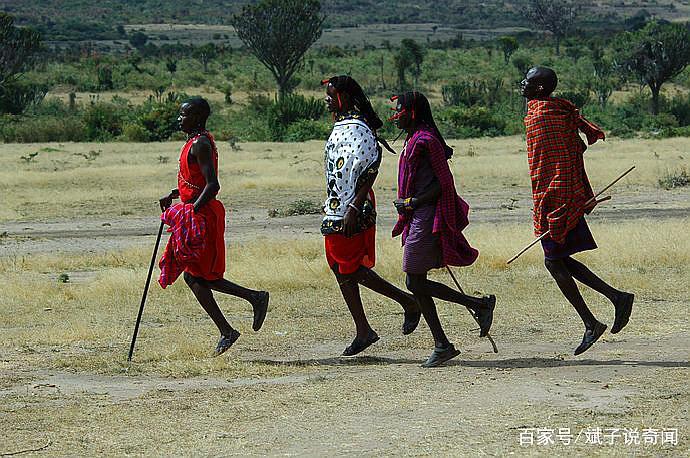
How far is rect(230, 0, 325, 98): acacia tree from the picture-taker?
54.9 metres

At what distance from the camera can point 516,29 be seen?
443 ft

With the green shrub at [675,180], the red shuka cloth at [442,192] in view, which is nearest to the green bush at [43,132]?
the green shrub at [675,180]

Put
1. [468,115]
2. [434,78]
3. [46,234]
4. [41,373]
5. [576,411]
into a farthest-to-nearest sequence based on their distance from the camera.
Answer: [434,78], [468,115], [46,234], [41,373], [576,411]

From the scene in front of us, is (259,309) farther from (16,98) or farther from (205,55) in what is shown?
(205,55)

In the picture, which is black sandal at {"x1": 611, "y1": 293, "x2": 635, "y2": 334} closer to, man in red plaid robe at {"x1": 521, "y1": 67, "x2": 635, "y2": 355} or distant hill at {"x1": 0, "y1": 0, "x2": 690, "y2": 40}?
man in red plaid robe at {"x1": 521, "y1": 67, "x2": 635, "y2": 355}

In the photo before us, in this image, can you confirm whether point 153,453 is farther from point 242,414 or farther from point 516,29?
point 516,29

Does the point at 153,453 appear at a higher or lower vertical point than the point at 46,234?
higher

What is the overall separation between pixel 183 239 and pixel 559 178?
2.59 metres

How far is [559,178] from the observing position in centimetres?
774

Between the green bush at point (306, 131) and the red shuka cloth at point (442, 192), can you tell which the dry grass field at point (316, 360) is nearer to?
the red shuka cloth at point (442, 192)

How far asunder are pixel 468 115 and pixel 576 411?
32716 millimetres

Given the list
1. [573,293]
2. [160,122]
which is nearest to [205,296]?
[573,293]

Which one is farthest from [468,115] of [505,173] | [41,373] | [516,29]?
[516,29]

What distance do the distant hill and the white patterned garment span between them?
4473 inches
